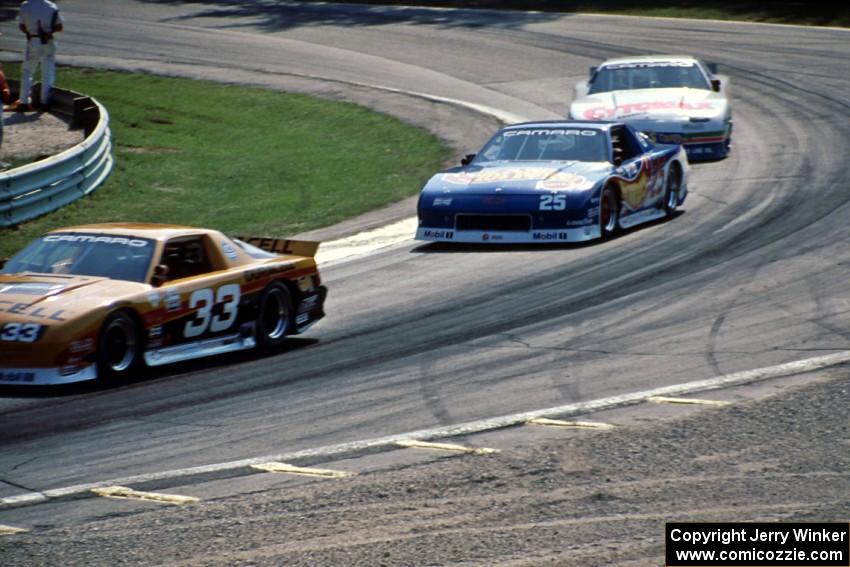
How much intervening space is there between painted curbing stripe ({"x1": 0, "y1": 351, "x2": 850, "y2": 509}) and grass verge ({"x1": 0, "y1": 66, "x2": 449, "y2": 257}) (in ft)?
27.0

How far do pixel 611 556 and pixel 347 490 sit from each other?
1655 millimetres

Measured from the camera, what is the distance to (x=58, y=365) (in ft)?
Result: 30.0

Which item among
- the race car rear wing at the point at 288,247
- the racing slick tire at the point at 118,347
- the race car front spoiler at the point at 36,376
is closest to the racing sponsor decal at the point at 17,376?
the race car front spoiler at the point at 36,376

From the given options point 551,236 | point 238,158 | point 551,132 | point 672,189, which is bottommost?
point 238,158

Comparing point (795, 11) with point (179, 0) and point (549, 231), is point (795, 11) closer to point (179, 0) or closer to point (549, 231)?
point (179, 0)

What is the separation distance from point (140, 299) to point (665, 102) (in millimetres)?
12250

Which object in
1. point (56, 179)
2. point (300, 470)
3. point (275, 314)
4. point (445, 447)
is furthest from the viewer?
point (56, 179)

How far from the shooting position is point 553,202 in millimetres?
14766

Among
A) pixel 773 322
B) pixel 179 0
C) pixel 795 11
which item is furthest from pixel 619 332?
pixel 179 0

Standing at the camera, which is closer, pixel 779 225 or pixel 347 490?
pixel 347 490

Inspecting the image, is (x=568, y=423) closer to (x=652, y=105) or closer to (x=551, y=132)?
(x=551, y=132)

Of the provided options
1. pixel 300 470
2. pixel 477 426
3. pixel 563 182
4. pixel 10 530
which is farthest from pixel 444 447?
pixel 563 182

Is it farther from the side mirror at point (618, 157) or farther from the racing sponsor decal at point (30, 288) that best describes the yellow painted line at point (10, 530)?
the side mirror at point (618, 157)

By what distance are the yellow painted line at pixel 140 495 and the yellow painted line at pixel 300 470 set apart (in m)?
0.63
